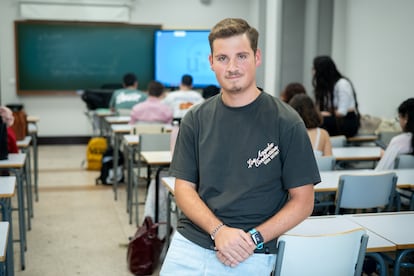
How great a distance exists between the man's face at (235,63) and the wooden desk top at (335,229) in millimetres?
839

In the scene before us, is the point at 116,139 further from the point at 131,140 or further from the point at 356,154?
the point at 356,154

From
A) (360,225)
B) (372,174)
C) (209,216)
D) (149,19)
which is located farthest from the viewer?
(149,19)

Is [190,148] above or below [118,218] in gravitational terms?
above

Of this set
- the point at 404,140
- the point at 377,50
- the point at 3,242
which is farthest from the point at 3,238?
the point at 377,50

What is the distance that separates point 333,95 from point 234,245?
440cm

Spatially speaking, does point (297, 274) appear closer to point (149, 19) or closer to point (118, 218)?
point (118, 218)

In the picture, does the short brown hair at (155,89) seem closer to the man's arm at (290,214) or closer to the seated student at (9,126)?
the seated student at (9,126)

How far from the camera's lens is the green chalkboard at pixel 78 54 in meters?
9.67

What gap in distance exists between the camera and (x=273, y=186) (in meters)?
1.97

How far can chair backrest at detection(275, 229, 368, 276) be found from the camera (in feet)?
6.55

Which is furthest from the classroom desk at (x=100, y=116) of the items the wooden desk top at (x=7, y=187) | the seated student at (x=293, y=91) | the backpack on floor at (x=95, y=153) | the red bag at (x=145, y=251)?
the wooden desk top at (x=7, y=187)

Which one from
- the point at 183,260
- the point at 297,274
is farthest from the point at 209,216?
the point at 297,274

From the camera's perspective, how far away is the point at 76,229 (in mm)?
5016

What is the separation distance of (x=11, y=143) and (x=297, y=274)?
10.2ft
